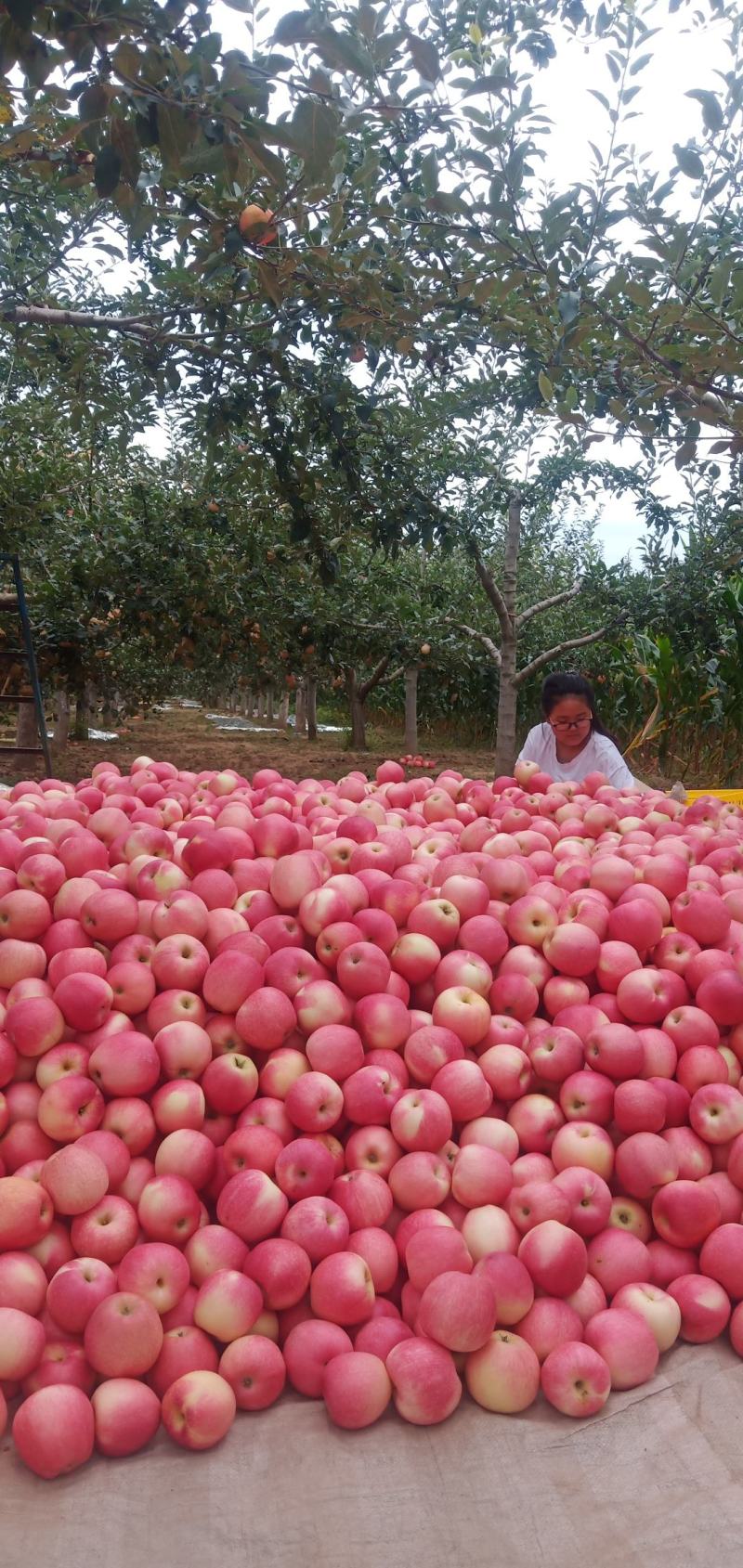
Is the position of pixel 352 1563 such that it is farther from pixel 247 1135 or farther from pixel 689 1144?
pixel 689 1144

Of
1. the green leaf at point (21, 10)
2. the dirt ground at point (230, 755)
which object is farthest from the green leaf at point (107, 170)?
the dirt ground at point (230, 755)

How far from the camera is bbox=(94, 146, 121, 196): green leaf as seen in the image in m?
1.62

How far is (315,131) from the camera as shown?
63.4 inches

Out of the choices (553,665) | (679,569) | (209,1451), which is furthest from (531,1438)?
(553,665)

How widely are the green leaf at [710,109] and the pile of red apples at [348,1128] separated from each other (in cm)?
190

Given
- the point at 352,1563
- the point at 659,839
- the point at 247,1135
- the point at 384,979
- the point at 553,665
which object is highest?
the point at 553,665

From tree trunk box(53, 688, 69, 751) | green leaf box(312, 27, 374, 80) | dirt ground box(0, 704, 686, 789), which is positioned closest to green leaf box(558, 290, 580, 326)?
green leaf box(312, 27, 374, 80)

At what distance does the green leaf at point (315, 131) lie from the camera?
5.25 feet

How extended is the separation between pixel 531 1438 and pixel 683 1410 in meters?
0.24

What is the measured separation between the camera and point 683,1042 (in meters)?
1.78

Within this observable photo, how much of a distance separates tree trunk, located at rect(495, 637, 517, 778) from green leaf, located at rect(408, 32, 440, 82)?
7.60 meters

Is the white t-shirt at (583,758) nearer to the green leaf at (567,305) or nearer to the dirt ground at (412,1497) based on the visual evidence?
the green leaf at (567,305)

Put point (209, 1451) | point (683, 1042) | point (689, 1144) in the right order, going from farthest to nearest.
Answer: point (683, 1042) < point (689, 1144) < point (209, 1451)

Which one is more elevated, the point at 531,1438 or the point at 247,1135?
the point at 247,1135
